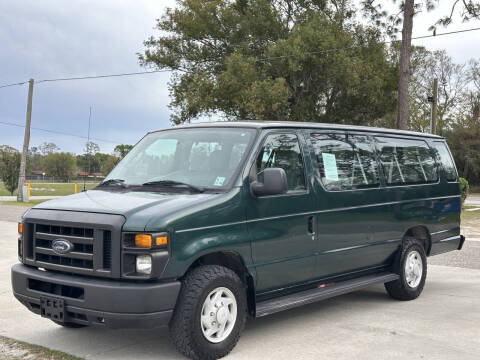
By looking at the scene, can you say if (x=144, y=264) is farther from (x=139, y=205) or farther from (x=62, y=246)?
(x=62, y=246)

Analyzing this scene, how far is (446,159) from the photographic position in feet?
27.8

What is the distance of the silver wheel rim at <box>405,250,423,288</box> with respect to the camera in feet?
24.4

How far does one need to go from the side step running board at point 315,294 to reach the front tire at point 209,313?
0.99 feet

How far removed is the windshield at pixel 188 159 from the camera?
5.50 metres

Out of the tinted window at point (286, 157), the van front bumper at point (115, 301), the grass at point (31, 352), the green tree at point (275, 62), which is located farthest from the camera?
the green tree at point (275, 62)

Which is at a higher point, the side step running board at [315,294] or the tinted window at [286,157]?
the tinted window at [286,157]

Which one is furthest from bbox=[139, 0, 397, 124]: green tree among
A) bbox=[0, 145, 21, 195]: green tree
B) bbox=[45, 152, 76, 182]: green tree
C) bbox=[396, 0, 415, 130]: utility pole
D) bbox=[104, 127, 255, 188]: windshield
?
bbox=[45, 152, 76, 182]: green tree

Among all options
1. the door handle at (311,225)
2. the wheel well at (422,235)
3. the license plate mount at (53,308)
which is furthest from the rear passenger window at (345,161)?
the license plate mount at (53,308)

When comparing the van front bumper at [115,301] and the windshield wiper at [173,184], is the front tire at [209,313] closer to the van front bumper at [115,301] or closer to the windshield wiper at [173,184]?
the van front bumper at [115,301]

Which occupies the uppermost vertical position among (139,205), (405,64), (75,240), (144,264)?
(405,64)

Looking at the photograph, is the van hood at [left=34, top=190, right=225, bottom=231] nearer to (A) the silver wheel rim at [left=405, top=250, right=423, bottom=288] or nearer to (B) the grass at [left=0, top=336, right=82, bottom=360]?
Answer: (B) the grass at [left=0, top=336, right=82, bottom=360]

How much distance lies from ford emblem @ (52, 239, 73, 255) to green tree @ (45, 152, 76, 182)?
4229 inches

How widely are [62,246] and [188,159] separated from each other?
1.50 meters

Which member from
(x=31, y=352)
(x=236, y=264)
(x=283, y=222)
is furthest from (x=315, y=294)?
(x=31, y=352)
